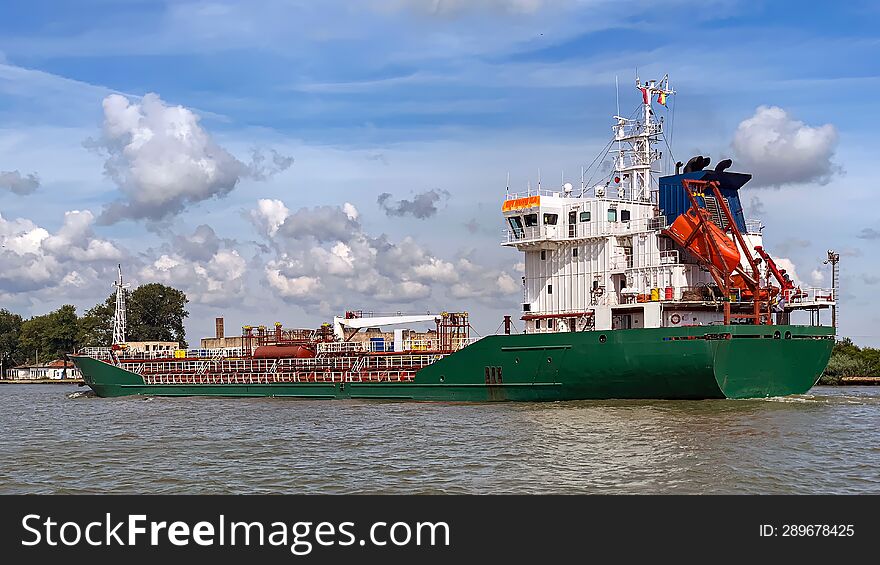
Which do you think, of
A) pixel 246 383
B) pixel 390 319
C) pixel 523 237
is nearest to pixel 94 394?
pixel 246 383

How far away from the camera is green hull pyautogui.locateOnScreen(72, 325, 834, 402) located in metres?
37.6


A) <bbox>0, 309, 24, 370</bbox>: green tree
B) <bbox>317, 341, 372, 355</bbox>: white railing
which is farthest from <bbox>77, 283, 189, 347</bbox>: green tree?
<bbox>317, 341, 372, 355</bbox>: white railing

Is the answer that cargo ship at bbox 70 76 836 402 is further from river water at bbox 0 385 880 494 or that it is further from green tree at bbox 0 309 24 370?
green tree at bbox 0 309 24 370

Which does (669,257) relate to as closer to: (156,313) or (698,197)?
(698,197)

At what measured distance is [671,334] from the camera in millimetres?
37781

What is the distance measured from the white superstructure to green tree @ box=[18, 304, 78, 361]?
101 metres

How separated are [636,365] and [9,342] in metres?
130

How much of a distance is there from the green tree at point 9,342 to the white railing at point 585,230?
121m

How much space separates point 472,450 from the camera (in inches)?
1124

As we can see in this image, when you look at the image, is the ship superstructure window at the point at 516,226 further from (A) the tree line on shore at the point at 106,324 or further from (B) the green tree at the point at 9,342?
(B) the green tree at the point at 9,342

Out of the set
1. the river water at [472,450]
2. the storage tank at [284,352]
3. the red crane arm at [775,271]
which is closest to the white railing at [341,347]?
the storage tank at [284,352]

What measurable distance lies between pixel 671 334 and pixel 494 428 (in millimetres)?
8563

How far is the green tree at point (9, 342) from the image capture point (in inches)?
5782
